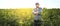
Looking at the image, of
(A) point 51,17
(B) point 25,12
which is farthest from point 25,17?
(A) point 51,17

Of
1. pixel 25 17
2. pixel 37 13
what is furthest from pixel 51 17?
pixel 25 17

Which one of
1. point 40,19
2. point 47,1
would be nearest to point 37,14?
point 40,19

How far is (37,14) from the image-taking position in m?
1.55

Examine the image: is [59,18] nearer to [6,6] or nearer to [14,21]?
[14,21]

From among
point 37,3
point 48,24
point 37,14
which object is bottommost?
point 48,24

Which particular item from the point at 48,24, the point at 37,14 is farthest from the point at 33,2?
the point at 48,24

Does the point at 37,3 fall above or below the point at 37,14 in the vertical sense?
above

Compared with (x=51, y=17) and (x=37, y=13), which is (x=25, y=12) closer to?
(x=37, y=13)

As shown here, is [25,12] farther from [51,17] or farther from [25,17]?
[51,17]

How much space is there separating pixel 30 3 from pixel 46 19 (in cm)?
24

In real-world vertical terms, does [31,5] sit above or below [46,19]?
above

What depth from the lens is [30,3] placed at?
1571 mm

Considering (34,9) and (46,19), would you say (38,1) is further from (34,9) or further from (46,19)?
(46,19)

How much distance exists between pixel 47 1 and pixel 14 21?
411 millimetres
